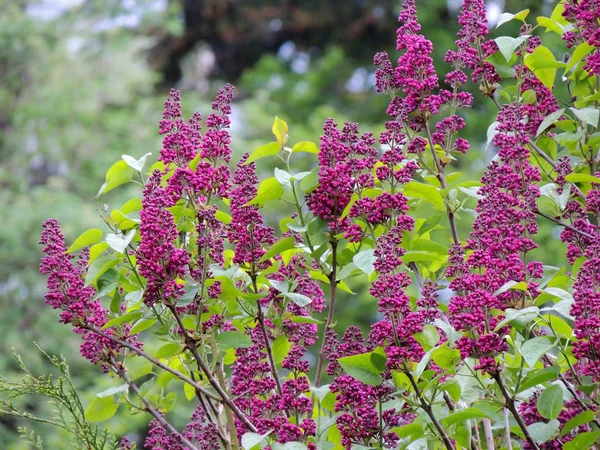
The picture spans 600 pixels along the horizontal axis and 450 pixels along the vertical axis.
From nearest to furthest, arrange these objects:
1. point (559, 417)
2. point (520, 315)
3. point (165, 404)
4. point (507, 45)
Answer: point (520, 315) → point (559, 417) → point (507, 45) → point (165, 404)

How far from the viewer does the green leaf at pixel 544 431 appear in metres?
1.62

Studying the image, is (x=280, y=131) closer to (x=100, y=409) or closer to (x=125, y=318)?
(x=125, y=318)

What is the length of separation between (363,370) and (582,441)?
428 millimetres

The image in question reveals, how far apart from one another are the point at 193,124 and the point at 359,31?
1425 cm

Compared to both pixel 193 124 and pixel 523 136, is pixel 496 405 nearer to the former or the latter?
pixel 523 136

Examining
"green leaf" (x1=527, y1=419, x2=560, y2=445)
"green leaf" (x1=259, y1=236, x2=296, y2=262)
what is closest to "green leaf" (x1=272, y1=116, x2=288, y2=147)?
"green leaf" (x1=259, y1=236, x2=296, y2=262)

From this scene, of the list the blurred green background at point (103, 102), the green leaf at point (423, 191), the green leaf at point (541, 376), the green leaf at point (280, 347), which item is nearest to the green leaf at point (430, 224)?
the green leaf at point (423, 191)

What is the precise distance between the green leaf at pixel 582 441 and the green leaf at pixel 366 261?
0.49m

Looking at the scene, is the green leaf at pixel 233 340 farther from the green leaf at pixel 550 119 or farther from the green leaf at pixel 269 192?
the green leaf at pixel 550 119

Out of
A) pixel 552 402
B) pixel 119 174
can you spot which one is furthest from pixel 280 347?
pixel 552 402

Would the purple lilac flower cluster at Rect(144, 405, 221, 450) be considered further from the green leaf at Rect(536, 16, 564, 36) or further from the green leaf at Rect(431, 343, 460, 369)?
the green leaf at Rect(536, 16, 564, 36)

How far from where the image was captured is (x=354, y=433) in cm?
159

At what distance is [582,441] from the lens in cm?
153

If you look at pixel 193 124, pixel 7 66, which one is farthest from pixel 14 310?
pixel 193 124
